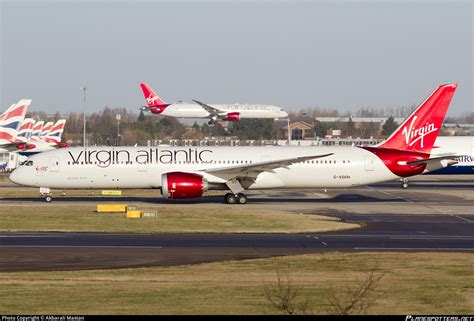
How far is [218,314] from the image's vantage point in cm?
1975

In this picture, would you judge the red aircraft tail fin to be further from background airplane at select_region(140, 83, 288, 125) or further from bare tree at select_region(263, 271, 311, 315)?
bare tree at select_region(263, 271, 311, 315)

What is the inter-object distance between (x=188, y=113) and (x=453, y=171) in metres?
A: 103

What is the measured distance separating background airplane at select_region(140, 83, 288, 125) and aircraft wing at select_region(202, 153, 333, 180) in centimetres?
11273

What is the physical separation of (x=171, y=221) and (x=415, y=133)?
66.4ft

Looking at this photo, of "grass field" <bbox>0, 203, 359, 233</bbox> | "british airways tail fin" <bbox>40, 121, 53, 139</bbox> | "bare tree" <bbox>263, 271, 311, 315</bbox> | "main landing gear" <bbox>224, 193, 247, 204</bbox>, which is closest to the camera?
"bare tree" <bbox>263, 271, 311, 315</bbox>

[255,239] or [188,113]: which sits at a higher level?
[188,113]

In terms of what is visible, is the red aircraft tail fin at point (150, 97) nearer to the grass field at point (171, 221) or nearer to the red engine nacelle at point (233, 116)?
the red engine nacelle at point (233, 116)

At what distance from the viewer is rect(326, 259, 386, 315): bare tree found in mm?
19422

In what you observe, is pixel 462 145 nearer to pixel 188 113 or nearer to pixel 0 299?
pixel 0 299

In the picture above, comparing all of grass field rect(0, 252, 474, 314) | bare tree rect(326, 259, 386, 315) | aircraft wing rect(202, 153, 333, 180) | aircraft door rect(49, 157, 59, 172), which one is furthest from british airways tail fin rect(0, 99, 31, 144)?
bare tree rect(326, 259, 386, 315)

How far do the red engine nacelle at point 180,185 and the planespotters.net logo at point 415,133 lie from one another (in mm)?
14331

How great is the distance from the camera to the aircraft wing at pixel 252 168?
167ft

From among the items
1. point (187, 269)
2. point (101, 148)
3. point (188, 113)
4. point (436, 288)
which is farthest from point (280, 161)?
point (188, 113)

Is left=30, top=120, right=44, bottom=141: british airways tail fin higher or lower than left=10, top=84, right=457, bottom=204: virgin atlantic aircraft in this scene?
higher
